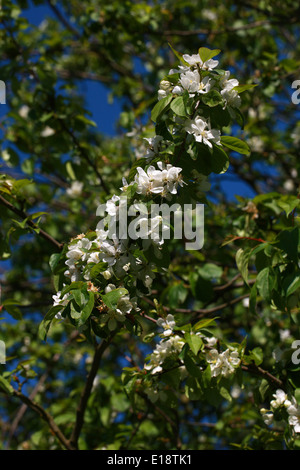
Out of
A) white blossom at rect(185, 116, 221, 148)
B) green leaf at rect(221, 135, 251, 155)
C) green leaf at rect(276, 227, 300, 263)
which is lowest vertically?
green leaf at rect(276, 227, 300, 263)

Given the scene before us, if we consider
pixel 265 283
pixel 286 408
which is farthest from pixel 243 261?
pixel 286 408

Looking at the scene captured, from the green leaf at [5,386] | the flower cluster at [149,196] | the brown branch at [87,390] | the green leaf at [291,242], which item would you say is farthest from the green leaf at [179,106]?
the green leaf at [5,386]

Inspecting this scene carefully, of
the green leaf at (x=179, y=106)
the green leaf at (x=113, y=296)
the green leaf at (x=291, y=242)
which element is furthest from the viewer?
the green leaf at (x=291, y=242)

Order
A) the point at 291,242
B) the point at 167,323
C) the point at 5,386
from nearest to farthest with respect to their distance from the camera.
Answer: the point at 291,242 < the point at 167,323 < the point at 5,386

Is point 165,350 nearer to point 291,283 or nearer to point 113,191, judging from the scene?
point 291,283

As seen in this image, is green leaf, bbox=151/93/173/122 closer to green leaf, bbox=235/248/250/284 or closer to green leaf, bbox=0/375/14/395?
green leaf, bbox=235/248/250/284

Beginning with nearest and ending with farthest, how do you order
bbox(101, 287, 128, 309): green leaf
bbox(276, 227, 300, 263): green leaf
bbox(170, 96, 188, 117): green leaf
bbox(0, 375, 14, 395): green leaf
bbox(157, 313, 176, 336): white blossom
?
bbox(101, 287, 128, 309): green leaf, bbox(170, 96, 188, 117): green leaf, bbox(276, 227, 300, 263): green leaf, bbox(157, 313, 176, 336): white blossom, bbox(0, 375, 14, 395): green leaf

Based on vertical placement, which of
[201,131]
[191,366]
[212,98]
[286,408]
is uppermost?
[212,98]

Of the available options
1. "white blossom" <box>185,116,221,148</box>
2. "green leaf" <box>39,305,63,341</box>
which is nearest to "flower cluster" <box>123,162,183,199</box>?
"white blossom" <box>185,116,221,148</box>

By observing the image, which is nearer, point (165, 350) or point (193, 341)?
point (193, 341)

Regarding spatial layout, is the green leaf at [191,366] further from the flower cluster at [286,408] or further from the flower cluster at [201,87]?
the flower cluster at [201,87]

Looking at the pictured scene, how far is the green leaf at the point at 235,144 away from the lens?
1.75 metres

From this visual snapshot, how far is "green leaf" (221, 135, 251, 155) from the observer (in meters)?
1.75

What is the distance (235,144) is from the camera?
1765 mm
